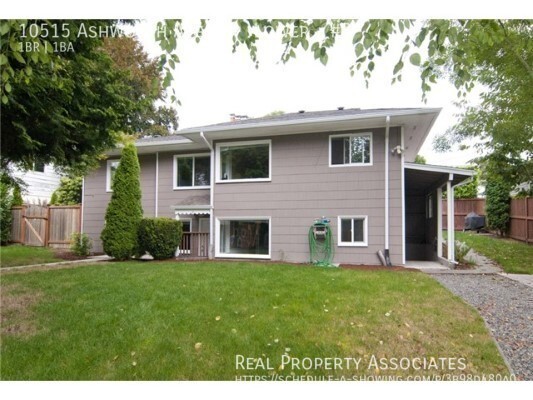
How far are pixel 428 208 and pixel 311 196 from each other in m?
5.05

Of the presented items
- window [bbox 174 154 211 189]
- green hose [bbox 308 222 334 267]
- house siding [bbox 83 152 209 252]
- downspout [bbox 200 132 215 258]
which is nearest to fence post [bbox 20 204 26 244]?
house siding [bbox 83 152 209 252]

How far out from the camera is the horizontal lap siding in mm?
8992

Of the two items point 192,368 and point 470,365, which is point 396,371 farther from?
point 192,368

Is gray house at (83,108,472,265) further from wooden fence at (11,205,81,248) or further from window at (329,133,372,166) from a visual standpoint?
wooden fence at (11,205,81,248)

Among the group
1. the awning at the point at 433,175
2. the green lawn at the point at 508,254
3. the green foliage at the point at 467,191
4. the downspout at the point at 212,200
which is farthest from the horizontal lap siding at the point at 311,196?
the green foliage at the point at 467,191

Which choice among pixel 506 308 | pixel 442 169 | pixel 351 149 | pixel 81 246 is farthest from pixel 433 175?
pixel 81 246

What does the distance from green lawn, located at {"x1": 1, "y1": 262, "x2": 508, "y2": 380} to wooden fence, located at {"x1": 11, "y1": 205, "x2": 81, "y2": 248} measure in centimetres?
841

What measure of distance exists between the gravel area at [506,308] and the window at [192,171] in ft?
23.6

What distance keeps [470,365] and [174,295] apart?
141 inches

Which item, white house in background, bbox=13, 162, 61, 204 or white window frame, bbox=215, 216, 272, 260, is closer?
white window frame, bbox=215, 216, 272, 260

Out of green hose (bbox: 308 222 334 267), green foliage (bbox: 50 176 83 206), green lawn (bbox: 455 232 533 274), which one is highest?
green foliage (bbox: 50 176 83 206)

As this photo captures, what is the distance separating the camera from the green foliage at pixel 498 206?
15773mm

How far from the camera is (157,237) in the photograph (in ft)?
31.7

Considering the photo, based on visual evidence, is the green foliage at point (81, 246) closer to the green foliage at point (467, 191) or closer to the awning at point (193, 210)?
the awning at point (193, 210)
